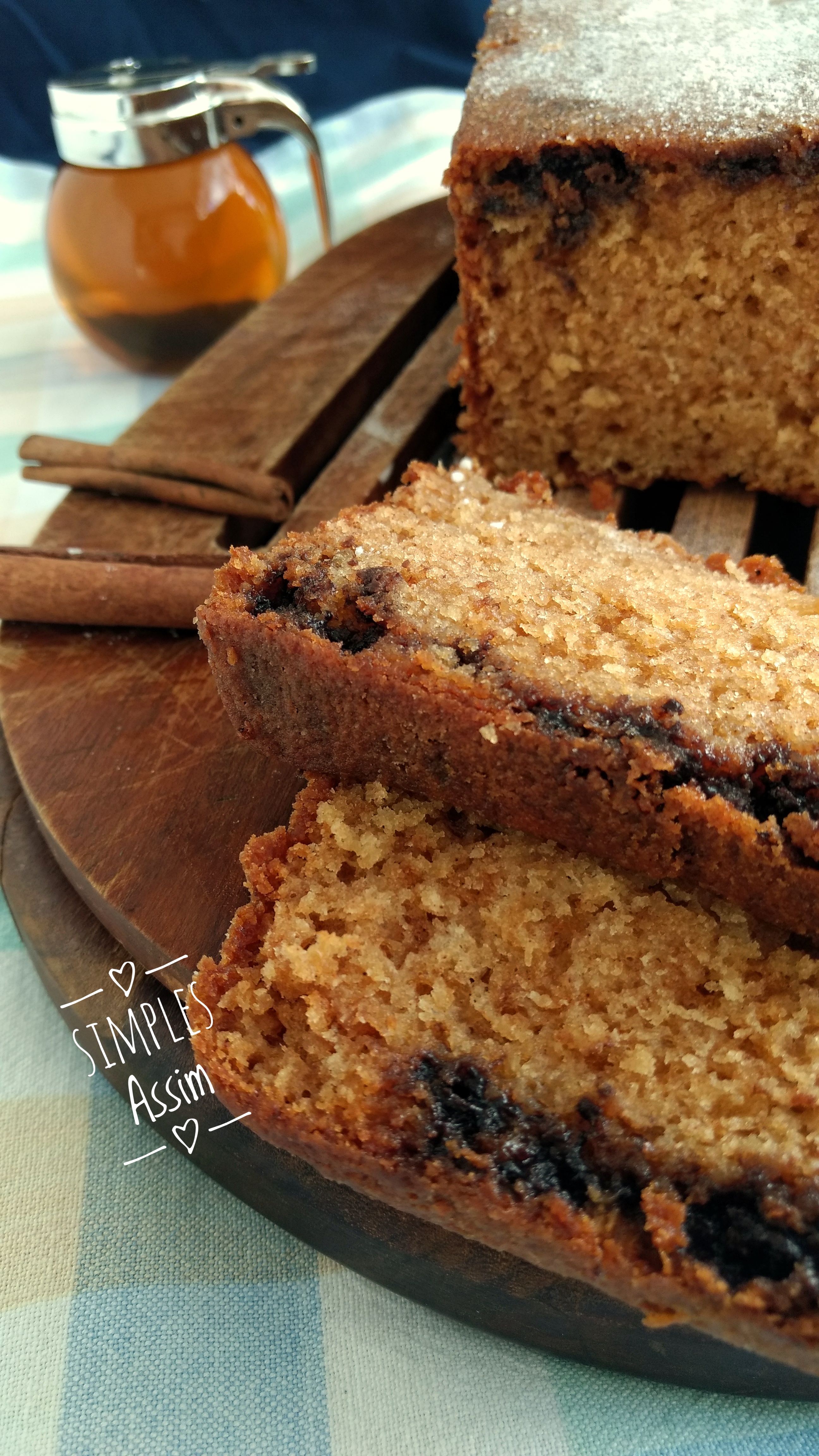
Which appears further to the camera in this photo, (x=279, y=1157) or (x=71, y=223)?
(x=71, y=223)

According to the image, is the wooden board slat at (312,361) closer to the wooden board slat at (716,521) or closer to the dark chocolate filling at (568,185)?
the dark chocolate filling at (568,185)

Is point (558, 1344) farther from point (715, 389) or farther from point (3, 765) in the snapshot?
point (715, 389)

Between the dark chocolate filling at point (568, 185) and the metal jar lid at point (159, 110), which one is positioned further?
the metal jar lid at point (159, 110)

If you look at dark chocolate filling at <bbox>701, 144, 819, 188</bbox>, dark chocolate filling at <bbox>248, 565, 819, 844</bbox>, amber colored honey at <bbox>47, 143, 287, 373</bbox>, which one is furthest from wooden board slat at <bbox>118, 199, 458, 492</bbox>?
dark chocolate filling at <bbox>248, 565, 819, 844</bbox>

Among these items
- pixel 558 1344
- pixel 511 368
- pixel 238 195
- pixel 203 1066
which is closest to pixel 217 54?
pixel 238 195

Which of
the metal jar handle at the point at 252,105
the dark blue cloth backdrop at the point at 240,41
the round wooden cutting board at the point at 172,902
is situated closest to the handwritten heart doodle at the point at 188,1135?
the round wooden cutting board at the point at 172,902

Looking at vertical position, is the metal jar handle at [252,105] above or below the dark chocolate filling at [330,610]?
above

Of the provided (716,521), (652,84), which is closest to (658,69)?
(652,84)
